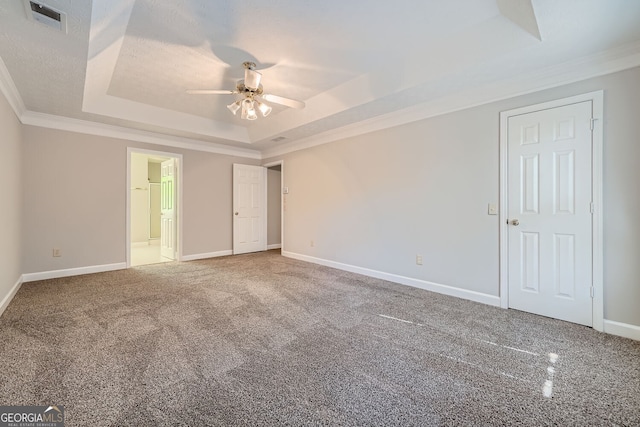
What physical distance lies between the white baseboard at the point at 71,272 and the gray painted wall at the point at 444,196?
3.33 metres


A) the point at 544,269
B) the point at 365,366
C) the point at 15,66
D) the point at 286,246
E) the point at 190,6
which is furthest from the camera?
the point at 286,246

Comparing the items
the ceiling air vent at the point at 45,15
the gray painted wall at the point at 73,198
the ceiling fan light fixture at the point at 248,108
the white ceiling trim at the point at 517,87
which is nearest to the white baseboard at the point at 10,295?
the gray painted wall at the point at 73,198

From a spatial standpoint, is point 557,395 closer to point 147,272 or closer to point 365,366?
point 365,366

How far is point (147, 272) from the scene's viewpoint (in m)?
4.48

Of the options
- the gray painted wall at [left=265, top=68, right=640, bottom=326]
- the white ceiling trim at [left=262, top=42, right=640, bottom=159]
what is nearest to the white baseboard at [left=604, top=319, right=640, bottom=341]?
the gray painted wall at [left=265, top=68, right=640, bottom=326]

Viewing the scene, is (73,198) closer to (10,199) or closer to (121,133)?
(10,199)

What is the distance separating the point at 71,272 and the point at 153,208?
3.99 m

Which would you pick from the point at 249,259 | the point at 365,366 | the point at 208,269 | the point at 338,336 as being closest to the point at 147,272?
the point at 208,269

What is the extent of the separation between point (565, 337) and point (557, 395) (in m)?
0.98

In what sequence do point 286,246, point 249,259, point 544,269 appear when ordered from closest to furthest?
point 544,269
point 249,259
point 286,246

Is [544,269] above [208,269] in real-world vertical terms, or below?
above

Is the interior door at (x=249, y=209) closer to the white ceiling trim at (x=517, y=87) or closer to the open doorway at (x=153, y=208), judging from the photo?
the open doorway at (x=153, y=208)

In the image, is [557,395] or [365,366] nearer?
[557,395]

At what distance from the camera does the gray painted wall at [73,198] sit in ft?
12.9
